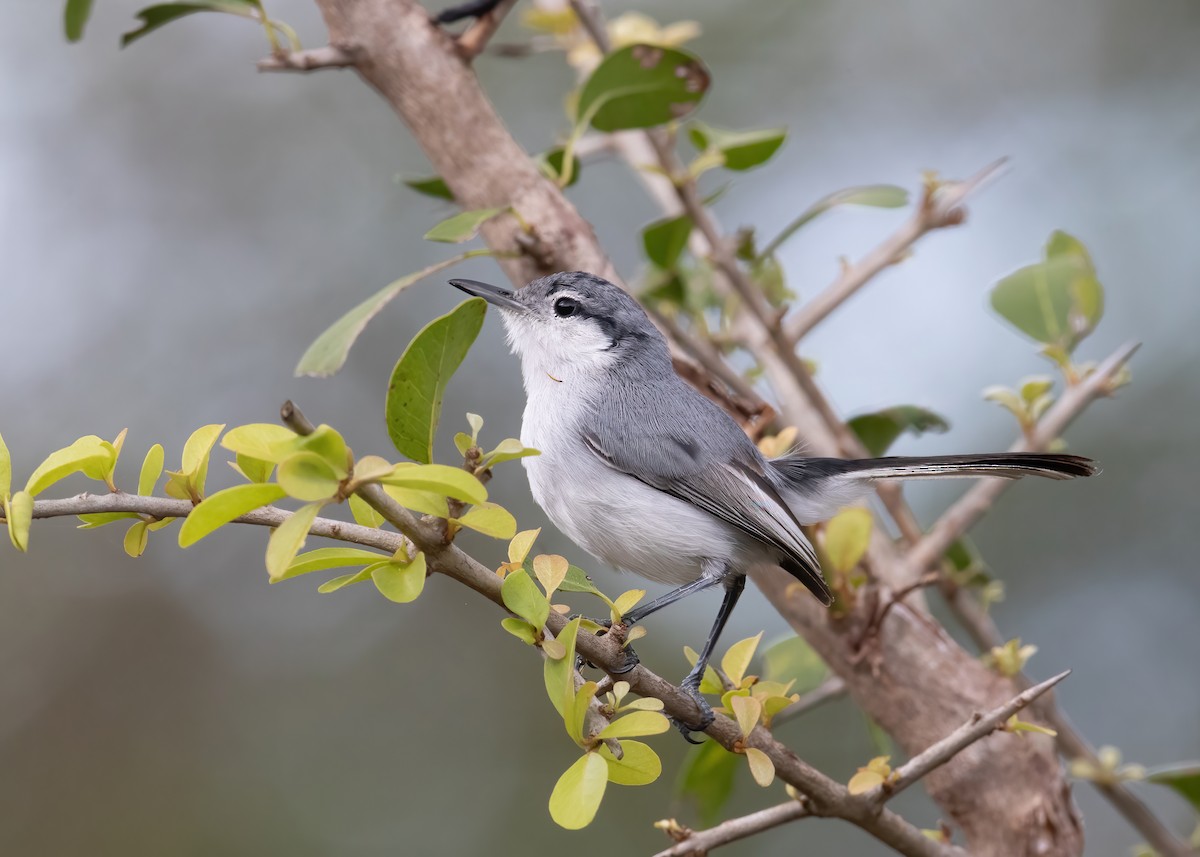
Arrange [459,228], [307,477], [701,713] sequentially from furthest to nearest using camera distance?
[459,228], [701,713], [307,477]

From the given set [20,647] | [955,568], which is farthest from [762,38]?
[20,647]

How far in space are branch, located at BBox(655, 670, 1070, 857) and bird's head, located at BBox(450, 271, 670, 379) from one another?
102cm

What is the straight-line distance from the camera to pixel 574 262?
209 cm

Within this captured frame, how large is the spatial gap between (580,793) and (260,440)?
469 mm

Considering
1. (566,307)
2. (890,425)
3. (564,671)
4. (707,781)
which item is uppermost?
(564,671)

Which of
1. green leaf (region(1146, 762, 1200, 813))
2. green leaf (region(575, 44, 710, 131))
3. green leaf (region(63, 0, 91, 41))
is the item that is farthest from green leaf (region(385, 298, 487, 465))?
green leaf (region(1146, 762, 1200, 813))

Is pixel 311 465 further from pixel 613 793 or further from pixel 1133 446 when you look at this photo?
pixel 1133 446

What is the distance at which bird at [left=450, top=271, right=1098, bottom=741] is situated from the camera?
6.14ft

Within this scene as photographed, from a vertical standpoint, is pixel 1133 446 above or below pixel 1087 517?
above

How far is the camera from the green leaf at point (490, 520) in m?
1.08

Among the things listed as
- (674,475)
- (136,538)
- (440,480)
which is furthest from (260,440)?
(674,475)

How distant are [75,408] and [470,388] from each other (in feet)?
5.71

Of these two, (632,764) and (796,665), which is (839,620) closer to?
(796,665)

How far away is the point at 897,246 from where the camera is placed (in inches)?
92.0
